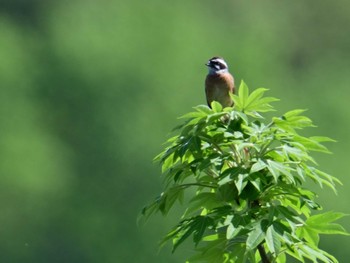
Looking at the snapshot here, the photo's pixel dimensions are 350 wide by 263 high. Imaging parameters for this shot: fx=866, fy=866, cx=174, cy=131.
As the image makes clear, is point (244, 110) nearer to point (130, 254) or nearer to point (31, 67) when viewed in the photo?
point (130, 254)

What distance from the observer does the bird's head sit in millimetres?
2611

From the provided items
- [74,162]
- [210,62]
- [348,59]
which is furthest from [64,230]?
[210,62]

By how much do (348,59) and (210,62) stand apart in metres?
4.30

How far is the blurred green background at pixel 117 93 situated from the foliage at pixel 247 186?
430cm

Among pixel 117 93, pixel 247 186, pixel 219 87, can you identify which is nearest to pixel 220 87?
pixel 219 87

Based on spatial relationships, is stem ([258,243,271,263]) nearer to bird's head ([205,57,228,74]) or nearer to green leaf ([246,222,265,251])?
green leaf ([246,222,265,251])

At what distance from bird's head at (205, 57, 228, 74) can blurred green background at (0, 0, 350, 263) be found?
314 cm

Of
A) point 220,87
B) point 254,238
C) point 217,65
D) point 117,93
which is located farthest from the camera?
point 117,93

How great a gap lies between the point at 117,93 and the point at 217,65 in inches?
150

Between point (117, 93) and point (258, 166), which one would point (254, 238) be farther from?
point (117, 93)

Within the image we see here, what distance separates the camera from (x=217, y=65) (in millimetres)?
2658

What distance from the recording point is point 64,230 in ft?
20.1

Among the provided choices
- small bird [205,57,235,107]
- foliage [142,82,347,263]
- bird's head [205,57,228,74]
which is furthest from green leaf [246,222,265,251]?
bird's head [205,57,228,74]

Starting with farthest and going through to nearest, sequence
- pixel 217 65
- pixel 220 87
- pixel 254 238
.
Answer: pixel 217 65, pixel 220 87, pixel 254 238
